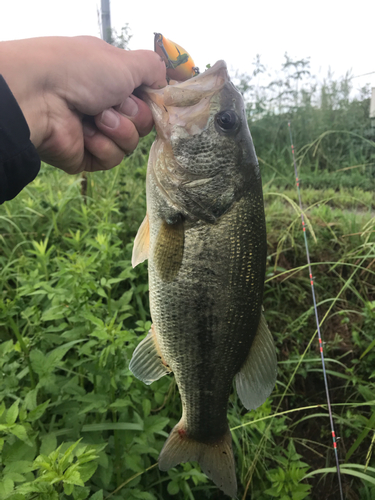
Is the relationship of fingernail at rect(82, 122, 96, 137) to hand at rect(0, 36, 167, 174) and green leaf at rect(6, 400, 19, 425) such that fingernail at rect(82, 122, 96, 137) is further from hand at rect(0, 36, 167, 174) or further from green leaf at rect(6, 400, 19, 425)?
green leaf at rect(6, 400, 19, 425)

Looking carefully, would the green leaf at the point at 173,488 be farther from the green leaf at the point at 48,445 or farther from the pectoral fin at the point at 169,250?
the pectoral fin at the point at 169,250

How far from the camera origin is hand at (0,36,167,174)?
4.21 ft

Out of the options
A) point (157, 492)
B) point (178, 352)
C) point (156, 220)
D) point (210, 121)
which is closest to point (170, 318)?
point (178, 352)

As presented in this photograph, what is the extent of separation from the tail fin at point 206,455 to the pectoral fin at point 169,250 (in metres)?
0.74

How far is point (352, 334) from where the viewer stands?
291cm

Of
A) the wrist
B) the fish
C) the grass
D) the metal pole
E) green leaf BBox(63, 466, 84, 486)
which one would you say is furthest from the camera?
the metal pole

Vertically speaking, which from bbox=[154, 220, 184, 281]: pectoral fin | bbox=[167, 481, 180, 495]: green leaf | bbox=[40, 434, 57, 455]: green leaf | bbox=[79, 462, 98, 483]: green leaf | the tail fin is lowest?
bbox=[167, 481, 180, 495]: green leaf

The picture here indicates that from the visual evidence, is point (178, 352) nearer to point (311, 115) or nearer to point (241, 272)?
point (241, 272)

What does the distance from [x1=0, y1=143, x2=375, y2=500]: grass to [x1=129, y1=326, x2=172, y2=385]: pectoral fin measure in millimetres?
85

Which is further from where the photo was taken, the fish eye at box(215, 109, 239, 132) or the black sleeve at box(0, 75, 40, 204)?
the fish eye at box(215, 109, 239, 132)

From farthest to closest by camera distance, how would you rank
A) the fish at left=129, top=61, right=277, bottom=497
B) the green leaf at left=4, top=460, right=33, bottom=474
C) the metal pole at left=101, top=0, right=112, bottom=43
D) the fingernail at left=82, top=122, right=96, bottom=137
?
1. the metal pole at left=101, top=0, right=112, bottom=43
2. the fingernail at left=82, top=122, right=96, bottom=137
3. the fish at left=129, top=61, right=277, bottom=497
4. the green leaf at left=4, top=460, right=33, bottom=474

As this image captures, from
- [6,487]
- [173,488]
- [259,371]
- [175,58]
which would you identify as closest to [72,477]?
[6,487]

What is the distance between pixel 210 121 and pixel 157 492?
206cm


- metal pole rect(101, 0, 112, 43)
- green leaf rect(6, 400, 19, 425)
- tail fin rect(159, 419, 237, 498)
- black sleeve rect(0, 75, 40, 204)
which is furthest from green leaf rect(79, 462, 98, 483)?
metal pole rect(101, 0, 112, 43)
